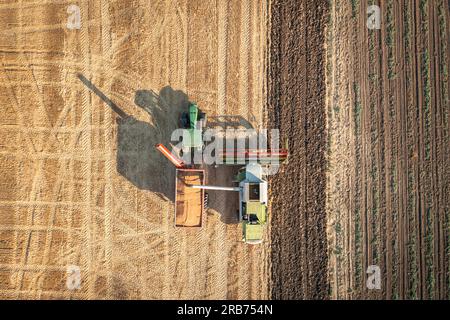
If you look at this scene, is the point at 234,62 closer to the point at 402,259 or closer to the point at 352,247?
the point at 352,247

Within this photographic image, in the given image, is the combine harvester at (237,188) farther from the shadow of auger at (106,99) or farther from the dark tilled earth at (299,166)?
the shadow of auger at (106,99)

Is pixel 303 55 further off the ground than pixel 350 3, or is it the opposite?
pixel 350 3

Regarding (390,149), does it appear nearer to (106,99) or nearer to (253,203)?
(253,203)

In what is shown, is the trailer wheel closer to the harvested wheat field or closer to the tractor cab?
the harvested wheat field

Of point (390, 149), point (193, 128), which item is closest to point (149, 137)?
point (193, 128)

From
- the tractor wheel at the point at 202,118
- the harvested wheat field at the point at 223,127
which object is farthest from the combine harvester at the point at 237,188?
the harvested wheat field at the point at 223,127

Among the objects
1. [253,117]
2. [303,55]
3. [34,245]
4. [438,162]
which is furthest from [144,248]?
[438,162]
